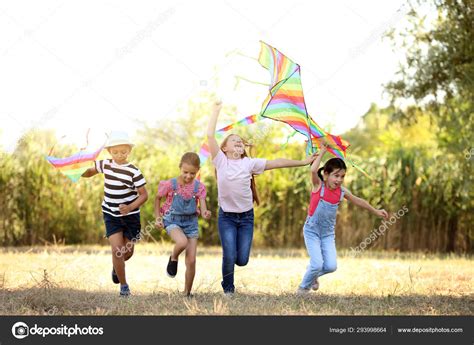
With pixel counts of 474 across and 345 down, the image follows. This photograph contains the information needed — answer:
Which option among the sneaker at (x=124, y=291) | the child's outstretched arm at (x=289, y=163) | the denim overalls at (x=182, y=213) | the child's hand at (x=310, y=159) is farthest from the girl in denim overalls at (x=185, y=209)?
the child's hand at (x=310, y=159)

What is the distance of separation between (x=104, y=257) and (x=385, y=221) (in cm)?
553

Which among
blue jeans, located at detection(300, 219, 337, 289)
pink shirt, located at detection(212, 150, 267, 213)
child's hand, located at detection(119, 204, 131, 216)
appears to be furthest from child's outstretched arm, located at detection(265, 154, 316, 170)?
child's hand, located at detection(119, 204, 131, 216)

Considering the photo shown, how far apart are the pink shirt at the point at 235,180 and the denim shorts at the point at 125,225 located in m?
0.82

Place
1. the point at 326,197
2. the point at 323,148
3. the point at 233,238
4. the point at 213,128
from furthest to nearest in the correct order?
the point at 326,197 → the point at 233,238 → the point at 323,148 → the point at 213,128

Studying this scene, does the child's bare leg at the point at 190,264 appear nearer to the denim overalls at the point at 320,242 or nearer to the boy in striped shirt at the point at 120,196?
the boy in striped shirt at the point at 120,196

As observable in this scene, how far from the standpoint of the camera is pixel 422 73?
44.2ft

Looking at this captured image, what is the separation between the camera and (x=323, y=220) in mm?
7066

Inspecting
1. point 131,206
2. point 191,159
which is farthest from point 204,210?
point 131,206

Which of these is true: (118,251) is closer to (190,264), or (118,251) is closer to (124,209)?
(124,209)

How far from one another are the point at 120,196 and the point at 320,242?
1994 mm

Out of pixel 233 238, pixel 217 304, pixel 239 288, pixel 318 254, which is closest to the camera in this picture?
pixel 217 304
